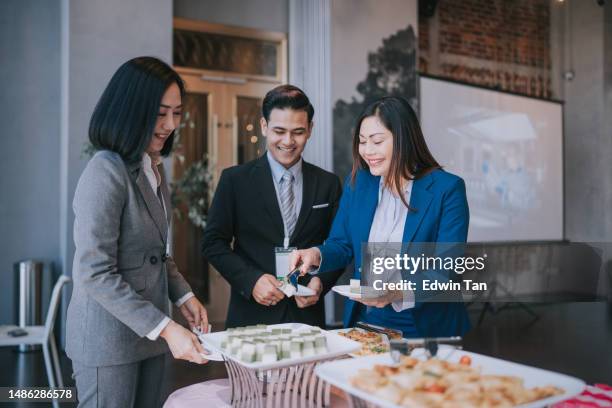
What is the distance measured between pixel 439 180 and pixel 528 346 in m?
3.86

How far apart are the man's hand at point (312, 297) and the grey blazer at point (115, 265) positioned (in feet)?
1.67

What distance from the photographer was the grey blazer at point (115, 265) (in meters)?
1.37

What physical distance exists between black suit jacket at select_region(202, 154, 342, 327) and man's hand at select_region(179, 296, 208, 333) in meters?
0.35

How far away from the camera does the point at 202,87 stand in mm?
6074

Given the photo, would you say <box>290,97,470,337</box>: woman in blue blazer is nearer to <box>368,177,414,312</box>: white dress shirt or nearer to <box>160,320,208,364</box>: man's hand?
<box>368,177,414,312</box>: white dress shirt

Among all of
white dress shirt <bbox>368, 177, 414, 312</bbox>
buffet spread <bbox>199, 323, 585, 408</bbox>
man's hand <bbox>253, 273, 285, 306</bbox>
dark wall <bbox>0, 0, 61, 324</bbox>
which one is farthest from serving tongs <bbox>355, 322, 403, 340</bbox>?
dark wall <bbox>0, 0, 61, 324</bbox>

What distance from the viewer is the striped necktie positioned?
2.18 meters

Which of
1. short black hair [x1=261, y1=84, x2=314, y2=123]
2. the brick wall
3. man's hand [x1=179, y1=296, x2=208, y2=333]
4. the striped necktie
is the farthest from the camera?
the brick wall

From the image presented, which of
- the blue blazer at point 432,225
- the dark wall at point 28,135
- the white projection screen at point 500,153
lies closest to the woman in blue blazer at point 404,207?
the blue blazer at point 432,225

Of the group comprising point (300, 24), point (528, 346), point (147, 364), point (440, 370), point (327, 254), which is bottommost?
point (528, 346)

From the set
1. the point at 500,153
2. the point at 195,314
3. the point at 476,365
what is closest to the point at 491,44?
the point at 500,153

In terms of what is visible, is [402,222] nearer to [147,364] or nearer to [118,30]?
[147,364]

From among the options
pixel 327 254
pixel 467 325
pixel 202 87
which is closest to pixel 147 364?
pixel 327 254

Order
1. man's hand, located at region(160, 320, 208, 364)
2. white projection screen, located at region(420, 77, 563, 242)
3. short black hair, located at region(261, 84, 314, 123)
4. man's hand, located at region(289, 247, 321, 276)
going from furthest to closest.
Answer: white projection screen, located at region(420, 77, 563, 242) < short black hair, located at region(261, 84, 314, 123) < man's hand, located at region(289, 247, 321, 276) < man's hand, located at region(160, 320, 208, 364)
